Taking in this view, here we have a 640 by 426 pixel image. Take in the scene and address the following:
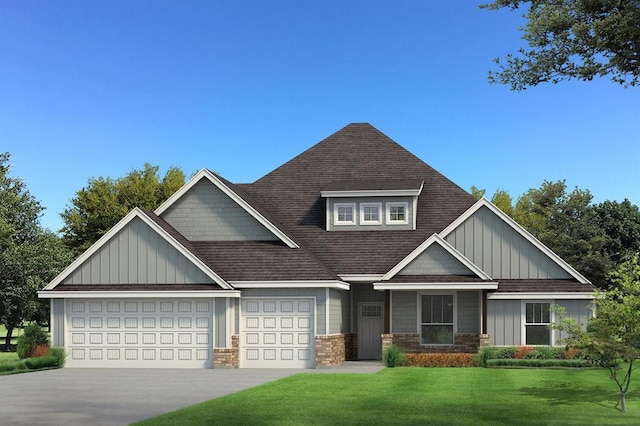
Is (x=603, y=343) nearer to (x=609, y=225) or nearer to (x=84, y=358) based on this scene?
(x=84, y=358)

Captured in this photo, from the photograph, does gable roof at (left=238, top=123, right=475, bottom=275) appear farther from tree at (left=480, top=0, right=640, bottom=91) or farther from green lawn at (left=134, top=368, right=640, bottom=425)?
tree at (left=480, top=0, right=640, bottom=91)

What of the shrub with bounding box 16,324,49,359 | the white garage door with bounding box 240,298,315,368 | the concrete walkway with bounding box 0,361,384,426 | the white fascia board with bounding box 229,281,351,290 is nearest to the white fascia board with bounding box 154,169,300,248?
the white fascia board with bounding box 229,281,351,290

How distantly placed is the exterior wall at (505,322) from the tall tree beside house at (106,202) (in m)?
40.0

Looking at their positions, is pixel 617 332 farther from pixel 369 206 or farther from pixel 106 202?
pixel 106 202

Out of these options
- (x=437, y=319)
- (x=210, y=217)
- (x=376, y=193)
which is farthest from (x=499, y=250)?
(x=210, y=217)

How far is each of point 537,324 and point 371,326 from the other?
7021 mm

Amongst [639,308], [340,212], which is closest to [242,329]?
[340,212]

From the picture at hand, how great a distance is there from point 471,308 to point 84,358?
1537 centimetres

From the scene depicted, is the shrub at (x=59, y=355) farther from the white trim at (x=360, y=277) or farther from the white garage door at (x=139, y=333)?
the white trim at (x=360, y=277)

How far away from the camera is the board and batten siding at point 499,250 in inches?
1438

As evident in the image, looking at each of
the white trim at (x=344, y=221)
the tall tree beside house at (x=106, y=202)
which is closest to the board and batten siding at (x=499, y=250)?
the white trim at (x=344, y=221)

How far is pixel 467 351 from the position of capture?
1378 inches

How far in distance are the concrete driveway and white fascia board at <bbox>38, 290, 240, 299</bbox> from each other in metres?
2.74

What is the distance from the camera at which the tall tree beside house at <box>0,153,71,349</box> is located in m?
50.8
